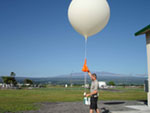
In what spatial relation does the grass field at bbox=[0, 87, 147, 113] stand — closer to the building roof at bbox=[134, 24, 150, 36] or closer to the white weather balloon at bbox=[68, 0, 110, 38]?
the white weather balloon at bbox=[68, 0, 110, 38]

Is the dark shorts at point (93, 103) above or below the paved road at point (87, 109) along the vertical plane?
above

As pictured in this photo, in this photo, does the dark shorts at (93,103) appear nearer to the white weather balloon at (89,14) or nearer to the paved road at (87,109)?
the paved road at (87,109)

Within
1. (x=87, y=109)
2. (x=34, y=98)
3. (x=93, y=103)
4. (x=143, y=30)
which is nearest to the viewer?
(x=93, y=103)

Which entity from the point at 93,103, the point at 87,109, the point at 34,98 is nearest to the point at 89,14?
the point at 93,103

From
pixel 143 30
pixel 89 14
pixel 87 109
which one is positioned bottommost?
pixel 87 109

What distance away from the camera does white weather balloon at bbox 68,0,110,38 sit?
20.8ft

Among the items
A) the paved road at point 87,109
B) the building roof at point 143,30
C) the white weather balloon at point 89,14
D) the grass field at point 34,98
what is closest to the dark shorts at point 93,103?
the paved road at point 87,109

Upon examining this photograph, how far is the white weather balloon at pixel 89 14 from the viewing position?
6.34m

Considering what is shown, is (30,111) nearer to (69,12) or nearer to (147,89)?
(69,12)

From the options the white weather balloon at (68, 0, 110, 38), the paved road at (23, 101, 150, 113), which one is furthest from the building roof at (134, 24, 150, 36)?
the paved road at (23, 101, 150, 113)

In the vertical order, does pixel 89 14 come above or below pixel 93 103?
above

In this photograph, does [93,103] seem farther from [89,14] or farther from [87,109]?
[89,14]

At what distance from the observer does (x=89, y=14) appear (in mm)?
6344

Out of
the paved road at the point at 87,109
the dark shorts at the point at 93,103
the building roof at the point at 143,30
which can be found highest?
the building roof at the point at 143,30
